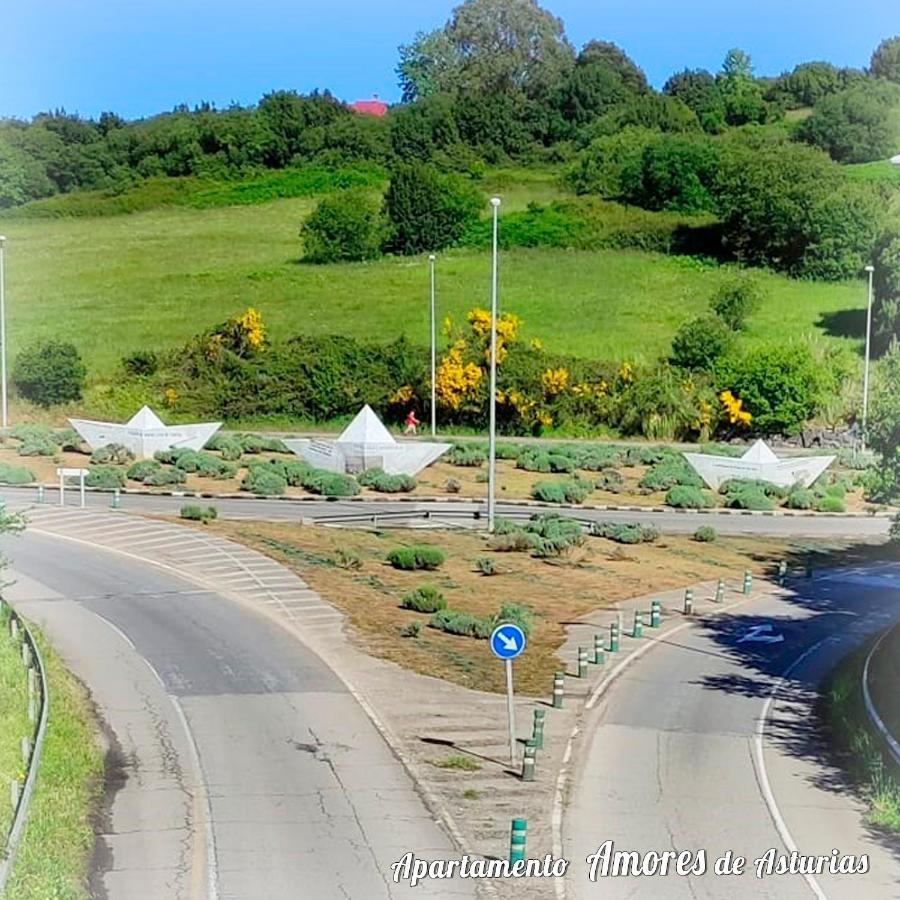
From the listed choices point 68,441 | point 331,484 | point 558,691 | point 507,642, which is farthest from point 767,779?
point 68,441

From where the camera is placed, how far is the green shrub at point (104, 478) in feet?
151

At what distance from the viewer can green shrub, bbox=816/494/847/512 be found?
48625 mm

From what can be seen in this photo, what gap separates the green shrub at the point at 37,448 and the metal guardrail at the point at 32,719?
30481 mm

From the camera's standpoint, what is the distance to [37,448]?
52875 millimetres

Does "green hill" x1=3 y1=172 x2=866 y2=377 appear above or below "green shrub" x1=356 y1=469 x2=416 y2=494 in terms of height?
above

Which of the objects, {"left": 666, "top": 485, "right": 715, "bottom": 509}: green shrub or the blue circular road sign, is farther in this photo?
{"left": 666, "top": 485, "right": 715, "bottom": 509}: green shrub

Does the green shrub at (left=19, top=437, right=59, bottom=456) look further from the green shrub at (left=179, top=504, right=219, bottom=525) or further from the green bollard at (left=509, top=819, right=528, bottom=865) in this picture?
the green bollard at (left=509, top=819, right=528, bottom=865)

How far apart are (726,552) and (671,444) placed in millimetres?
26600

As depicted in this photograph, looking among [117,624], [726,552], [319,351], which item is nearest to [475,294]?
[319,351]

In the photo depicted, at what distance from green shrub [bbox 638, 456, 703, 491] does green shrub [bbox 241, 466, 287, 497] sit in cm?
1451

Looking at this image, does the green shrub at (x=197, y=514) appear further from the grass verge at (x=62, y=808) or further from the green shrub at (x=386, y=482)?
the grass verge at (x=62, y=808)

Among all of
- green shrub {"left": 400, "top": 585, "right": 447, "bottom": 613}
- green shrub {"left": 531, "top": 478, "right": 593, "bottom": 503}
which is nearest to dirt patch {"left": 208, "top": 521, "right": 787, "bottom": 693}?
green shrub {"left": 400, "top": 585, "right": 447, "bottom": 613}

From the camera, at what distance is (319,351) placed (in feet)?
233

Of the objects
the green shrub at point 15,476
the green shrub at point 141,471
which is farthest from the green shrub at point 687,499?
the green shrub at point 15,476
